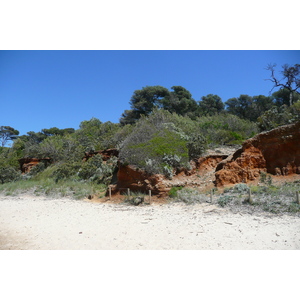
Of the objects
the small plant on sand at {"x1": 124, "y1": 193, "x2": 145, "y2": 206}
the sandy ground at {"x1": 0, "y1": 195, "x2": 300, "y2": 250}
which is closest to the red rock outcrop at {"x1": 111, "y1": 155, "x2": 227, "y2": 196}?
the small plant on sand at {"x1": 124, "y1": 193, "x2": 145, "y2": 206}

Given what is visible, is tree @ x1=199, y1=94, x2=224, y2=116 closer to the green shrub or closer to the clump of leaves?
the green shrub

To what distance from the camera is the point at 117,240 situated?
6.45 meters

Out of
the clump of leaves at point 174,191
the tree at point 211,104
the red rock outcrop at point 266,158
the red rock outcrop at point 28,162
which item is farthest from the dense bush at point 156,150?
the tree at point 211,104

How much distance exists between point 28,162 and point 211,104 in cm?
2550

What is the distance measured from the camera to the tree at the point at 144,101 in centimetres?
3164

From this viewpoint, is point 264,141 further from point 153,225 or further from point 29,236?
point 29,236

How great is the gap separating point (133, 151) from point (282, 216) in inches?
326

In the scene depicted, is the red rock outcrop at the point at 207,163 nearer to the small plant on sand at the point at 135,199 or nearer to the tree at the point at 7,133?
the small plant on sand at the point at 135,199

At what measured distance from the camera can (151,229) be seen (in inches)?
285

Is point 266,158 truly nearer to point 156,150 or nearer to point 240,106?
point 156,150

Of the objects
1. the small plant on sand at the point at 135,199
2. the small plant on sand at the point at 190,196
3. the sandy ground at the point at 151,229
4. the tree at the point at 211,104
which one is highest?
the tree at the point at 211,104

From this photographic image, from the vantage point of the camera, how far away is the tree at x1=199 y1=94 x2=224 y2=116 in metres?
35.5

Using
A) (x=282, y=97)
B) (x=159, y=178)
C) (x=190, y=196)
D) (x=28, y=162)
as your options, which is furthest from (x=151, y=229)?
(x=282, y=97)

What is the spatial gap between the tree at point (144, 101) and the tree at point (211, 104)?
6167 mm
